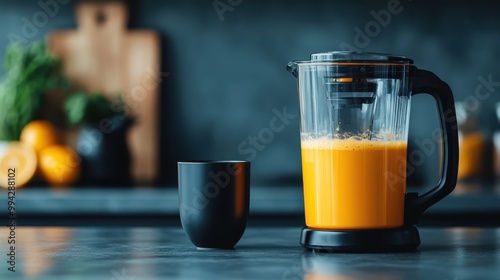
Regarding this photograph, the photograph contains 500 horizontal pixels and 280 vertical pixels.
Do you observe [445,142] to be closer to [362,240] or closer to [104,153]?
[362,240]

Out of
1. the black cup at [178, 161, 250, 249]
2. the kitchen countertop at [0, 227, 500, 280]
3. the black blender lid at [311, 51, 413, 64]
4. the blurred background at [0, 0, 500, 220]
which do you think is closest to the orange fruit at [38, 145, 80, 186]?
the blurred background at [0, 0, 500, 220]

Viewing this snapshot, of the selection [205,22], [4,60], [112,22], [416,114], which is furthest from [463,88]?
[4,60]

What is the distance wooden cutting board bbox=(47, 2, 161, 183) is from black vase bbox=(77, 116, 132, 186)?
16 cm

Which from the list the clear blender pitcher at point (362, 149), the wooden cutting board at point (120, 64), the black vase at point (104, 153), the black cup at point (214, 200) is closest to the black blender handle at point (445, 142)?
the clear blender pitcher at point (362, 149)

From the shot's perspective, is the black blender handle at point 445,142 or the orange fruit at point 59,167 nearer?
the black blender handle at point 445,142

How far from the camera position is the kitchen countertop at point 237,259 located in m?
0.81

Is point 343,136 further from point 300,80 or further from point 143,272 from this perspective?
point 143,272

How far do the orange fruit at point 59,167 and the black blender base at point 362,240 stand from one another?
147 centimetres

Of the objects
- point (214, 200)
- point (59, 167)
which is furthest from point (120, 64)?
point (214, 200)

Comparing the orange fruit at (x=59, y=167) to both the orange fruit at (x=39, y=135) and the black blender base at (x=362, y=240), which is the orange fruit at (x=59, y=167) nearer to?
the orange fruit at (x=39, y=135)

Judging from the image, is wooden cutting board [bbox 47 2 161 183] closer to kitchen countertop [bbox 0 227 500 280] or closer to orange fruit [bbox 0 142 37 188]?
orange fruit [bbox 0 142 37 188]

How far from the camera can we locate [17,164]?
2314 mm

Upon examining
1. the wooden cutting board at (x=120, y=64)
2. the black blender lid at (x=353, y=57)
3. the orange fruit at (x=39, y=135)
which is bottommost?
the orange fruit at (x=39, y=135)

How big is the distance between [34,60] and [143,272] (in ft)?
6.06
